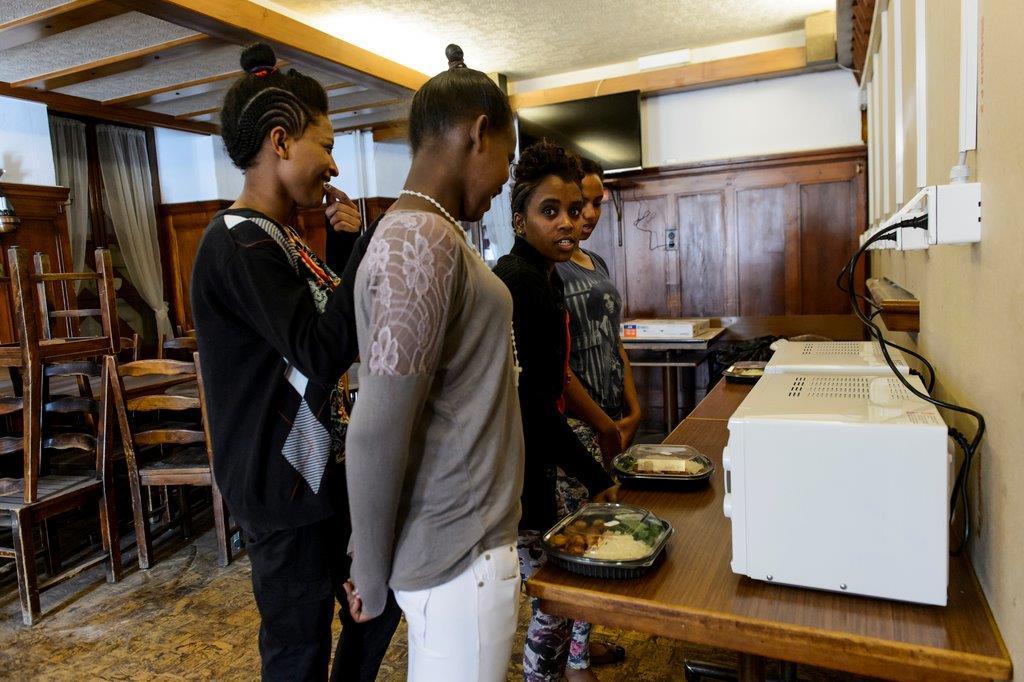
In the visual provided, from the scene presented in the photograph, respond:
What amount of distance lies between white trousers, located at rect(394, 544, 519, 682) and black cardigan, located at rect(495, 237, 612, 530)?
43 cm

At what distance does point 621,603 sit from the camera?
3.23 feet

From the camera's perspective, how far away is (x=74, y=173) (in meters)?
6.09

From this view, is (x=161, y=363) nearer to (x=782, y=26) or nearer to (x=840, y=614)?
(x=840, y=614)

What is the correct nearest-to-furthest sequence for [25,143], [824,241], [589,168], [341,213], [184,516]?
1. [341,213]
2. [589,168]
3. [184,516]
4. [824,241]
5. [25,143]

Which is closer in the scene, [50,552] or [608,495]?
[608,495]

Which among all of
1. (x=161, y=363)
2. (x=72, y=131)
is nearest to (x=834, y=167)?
(x=161, y=363)

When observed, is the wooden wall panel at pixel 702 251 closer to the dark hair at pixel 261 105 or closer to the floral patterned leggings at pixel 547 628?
the floral patterned leggings at pixel 547 628

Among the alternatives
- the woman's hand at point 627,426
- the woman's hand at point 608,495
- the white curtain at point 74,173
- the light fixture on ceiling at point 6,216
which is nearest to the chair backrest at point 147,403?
the woman's hand at point 627,426

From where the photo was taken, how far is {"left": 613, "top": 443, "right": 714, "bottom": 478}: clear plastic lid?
148 cm

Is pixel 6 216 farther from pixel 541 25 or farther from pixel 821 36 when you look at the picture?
pixel 821 36

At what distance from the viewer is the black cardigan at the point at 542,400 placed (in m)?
1.33

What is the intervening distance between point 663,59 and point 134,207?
16.5ft

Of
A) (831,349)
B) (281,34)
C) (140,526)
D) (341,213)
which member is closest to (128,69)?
(281,34)

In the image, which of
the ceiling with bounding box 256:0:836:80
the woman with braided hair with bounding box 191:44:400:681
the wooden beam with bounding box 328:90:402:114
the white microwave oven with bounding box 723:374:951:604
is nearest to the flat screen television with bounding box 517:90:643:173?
the ceiling with bounding box 256:0:836:80
